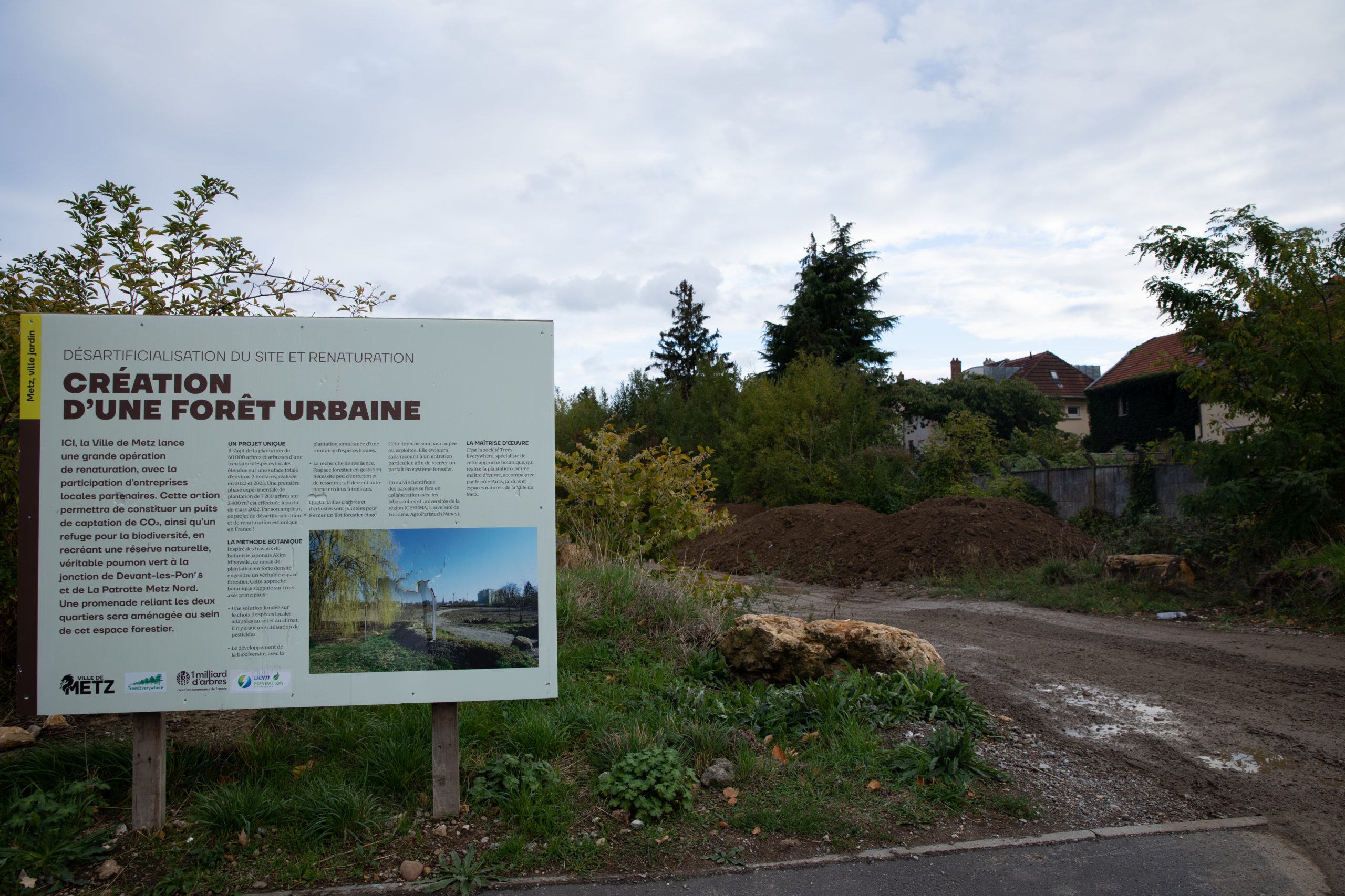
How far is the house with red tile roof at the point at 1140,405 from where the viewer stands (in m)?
32.5

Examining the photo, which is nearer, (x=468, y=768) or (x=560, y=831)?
(x=560, y=831)

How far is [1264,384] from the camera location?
10.1 metres

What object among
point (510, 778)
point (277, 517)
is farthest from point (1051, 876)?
point (277, 517)

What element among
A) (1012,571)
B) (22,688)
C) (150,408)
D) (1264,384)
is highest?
(1264,384)

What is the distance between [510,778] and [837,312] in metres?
37.0

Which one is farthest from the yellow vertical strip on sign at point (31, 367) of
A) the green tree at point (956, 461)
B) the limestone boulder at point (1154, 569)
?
the green tree at point (956, 461)

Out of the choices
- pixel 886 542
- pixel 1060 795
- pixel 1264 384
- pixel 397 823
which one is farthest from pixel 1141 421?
pixel 397 823

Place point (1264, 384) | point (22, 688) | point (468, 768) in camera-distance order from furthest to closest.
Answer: point (1264, 384) → point (468, 768) → point (22, 688)

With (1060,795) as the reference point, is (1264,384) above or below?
above

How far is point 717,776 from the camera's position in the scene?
13.3 ft

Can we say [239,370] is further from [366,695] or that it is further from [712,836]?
[712,836]

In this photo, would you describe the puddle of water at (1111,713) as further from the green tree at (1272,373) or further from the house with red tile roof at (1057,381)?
the house with red tile roof at (1057,381)

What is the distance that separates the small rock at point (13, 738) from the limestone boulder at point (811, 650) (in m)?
4.10

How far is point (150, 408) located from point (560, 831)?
8.73ft
